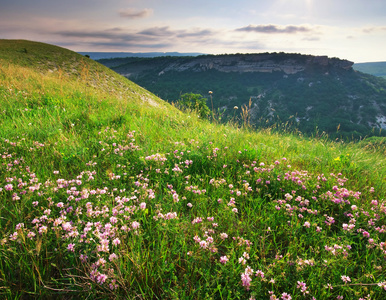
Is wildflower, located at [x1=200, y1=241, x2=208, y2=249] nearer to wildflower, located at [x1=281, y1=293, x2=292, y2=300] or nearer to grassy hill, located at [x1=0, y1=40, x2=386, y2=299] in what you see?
grassy hill, located at [x1=0, y1=40, x2=386, y2=299]

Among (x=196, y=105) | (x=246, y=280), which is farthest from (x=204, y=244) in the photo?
(x=196, y=105)

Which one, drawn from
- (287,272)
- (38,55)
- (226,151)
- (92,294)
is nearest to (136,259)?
(92,294)

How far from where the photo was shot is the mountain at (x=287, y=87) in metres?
106

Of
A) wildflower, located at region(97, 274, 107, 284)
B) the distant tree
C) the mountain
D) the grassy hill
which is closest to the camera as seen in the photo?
wildflower, located at region(97, 274, 107, 284)

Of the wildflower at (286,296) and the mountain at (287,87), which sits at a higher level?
the mountain at (287,87)

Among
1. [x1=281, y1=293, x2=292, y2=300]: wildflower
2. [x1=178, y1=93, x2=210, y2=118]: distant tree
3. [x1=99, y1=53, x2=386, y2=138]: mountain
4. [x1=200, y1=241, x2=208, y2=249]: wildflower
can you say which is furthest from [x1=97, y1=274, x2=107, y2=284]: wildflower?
[x1=99, y1=53, x2=386, y2=138]: mountain

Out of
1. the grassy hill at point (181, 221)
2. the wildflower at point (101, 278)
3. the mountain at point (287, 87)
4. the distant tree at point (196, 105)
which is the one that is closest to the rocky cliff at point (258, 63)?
the mountain at point (287, 87)

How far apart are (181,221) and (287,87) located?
523 ft

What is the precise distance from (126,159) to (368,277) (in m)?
3.31

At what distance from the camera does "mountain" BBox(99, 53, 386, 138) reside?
105688 millimetres

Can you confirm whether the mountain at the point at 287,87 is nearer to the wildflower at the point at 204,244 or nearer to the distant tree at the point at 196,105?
the distant tree at the point at 196,105

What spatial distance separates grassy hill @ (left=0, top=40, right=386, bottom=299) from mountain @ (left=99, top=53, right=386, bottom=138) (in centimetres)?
8187

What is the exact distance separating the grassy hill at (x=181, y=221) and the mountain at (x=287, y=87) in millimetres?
81874

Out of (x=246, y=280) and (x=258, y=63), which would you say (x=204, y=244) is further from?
(x=258, y=63)
